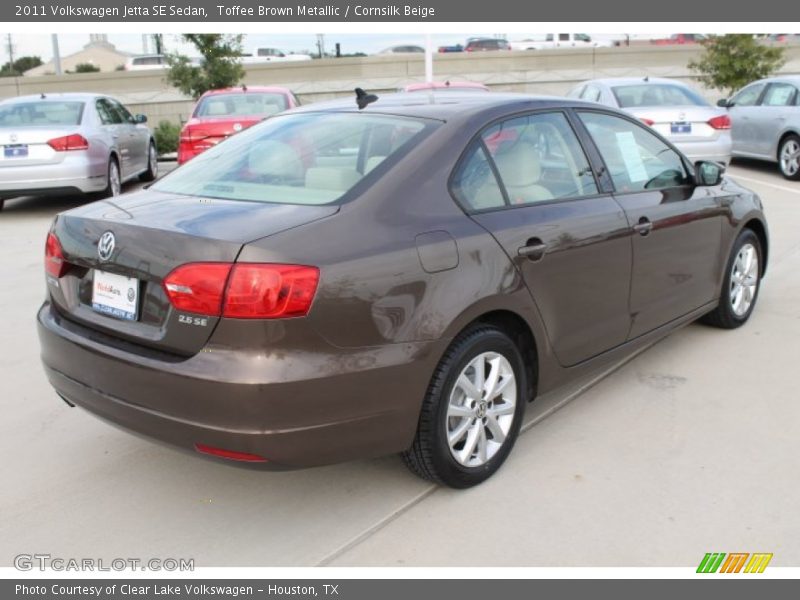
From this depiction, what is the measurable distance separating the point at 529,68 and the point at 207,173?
944 inches

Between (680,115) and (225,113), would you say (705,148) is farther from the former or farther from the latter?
(225,113)

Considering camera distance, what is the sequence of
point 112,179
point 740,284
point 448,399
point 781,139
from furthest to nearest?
point 781,139, point 112,179, point 740,284, point 448,399

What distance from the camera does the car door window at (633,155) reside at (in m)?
4.17

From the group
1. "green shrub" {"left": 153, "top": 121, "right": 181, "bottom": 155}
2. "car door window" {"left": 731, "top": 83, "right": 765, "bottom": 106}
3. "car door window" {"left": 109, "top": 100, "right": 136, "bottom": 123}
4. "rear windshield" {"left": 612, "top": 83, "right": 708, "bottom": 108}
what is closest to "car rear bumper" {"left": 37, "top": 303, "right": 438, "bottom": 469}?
"rear windshield" {"left": 612, "top": 83, "right": 708, "bottom": 108}

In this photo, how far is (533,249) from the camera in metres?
3.48

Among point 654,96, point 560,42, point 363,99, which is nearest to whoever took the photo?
point 363,99

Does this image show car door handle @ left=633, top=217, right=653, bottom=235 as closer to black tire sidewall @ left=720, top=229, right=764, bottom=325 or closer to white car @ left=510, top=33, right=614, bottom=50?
black tire sidewall @ left=720, top=229, right=764, bottom=325

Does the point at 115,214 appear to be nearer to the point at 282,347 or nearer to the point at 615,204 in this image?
the point at 282,347

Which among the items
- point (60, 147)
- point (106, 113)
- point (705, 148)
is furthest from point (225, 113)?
point (705, 148)

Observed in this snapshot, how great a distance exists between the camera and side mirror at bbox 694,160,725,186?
4.77m

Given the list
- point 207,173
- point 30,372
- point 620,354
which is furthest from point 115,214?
point 620,354

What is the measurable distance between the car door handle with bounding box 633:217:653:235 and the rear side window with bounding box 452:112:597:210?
1.05ft

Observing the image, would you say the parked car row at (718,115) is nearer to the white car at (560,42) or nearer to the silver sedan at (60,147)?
the silver sedan at (60,147)

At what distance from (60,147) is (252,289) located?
27.7ft
